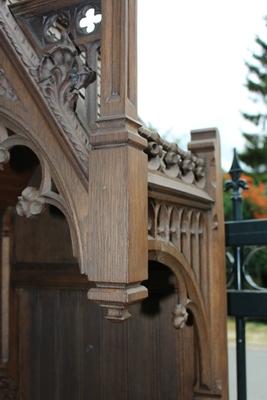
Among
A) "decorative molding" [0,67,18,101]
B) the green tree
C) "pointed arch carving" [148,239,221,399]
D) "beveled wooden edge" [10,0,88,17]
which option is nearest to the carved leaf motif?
"pointed arch carving" [148,239,221,399]

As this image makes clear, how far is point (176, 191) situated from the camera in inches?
45.2

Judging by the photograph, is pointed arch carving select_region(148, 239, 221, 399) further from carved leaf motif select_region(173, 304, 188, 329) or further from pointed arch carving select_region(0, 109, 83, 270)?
pointed arch carving select_region(0, 109, 83, 270)

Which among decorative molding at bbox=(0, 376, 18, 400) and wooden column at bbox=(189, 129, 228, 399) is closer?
wooden column at bbox=(189, 129, 228, 399)

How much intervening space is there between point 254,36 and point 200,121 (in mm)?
4180

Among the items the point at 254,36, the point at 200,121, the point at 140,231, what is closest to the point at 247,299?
the point at 140,231

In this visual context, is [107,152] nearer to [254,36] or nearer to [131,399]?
[131,399]

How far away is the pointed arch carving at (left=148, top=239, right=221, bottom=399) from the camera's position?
3.61ft

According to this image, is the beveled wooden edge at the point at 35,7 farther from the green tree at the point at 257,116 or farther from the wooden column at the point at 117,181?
the green tree at the point at 257,116

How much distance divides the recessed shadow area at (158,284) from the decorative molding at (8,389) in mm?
659

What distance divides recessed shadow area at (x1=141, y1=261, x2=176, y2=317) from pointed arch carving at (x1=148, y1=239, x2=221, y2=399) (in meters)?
0.15

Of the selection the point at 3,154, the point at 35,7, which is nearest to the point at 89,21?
the point at 35,7

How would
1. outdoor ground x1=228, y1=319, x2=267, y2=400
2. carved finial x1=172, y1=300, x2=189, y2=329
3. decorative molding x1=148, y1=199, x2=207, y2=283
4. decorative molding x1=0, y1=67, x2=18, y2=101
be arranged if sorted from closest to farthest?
decorative molding x1=0, y1=67, x2=18, y2=101, decorative molding x1=148, y1=199, x2=207, y2=283, carved finial x1=172, y1=300, x2=189, y2=329, outdoor ground x1=228, y1=319, x2=267, y2=400

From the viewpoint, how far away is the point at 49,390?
176 cm

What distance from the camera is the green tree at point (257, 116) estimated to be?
11859 millimetres
